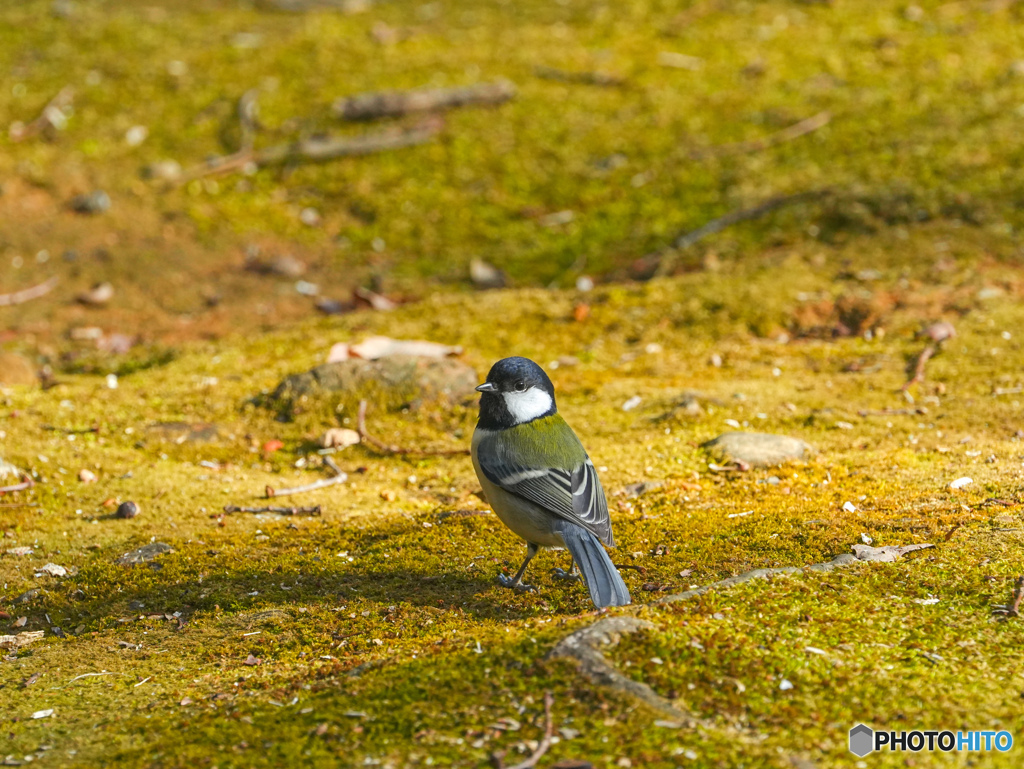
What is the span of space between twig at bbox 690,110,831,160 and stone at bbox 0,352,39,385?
19.9ft

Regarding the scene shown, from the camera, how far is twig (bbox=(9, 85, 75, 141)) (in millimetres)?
10164

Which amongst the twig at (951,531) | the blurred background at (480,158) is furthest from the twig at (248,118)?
the twig at (951,531)

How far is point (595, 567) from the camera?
3.34 m

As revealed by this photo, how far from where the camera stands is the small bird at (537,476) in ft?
11.5

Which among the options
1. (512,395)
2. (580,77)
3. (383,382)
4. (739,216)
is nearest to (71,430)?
(383,382)

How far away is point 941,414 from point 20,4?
42.4 ft

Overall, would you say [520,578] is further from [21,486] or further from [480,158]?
[480,158]

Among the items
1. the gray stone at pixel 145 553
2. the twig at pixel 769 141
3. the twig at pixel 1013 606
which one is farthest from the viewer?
the twig at pixel 769 141

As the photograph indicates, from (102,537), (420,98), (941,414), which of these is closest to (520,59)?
(420,98)

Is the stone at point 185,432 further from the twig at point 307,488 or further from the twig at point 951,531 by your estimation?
the twig at point 951,531

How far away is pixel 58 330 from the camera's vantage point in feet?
25.1

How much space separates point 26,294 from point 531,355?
4.69 m

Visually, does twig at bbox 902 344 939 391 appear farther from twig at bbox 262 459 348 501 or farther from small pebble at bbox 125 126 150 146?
small pebble at bbox 125 126 150 146

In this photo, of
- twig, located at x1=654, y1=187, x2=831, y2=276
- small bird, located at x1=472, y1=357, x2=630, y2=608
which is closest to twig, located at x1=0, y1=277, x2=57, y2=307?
twig, located at x1=654, y1=187, x2=831, y2=276
